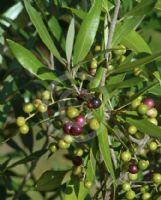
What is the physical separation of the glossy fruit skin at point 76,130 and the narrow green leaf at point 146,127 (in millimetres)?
114

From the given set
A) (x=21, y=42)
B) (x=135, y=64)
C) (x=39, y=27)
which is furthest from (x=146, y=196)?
(x=21, y=42)

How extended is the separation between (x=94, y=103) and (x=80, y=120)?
0.18 feet

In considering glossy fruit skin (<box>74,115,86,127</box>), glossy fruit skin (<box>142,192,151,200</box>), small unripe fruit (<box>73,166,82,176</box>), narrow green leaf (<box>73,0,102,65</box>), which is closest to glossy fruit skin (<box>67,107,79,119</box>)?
glossy fruit skin (<box>74,115,86,127</box>)

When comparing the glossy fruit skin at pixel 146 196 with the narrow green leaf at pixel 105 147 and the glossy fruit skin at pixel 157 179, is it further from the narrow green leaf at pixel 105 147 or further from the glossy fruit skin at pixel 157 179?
the narrow green leaf at pixel 105 147

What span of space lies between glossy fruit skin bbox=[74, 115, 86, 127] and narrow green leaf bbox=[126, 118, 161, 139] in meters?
0.11

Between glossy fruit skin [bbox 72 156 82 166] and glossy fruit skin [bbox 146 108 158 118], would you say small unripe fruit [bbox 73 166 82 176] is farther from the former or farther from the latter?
glossy fruit skin [bbox 146 108 158 118]

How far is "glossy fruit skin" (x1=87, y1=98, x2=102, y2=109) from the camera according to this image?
1368mm

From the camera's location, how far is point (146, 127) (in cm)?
142

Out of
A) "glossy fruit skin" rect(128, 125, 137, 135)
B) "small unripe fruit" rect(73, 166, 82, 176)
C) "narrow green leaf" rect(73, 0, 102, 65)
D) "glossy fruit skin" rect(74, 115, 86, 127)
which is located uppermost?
"narrow green leaf" rect(73, 0, 102, 65)

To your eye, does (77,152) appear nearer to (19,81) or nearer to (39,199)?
(19,81)

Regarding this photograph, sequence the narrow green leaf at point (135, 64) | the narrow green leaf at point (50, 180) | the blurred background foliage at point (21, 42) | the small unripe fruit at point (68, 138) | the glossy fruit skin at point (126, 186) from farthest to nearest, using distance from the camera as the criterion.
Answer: the blurred background foliage at point (21, 42)
the narrow green leaf at point (50, 180)
the glossy fruit skin at point (126, 186)
the small unripe fruit at point (68, 138)
the narrow green leaf at point (135, 64)

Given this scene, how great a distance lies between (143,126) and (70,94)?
0.57 ft

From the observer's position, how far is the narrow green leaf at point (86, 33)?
1.45 metres

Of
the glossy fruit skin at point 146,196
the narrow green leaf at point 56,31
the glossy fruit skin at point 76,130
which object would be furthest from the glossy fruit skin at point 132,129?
the narrow green leaf at point 56,31
